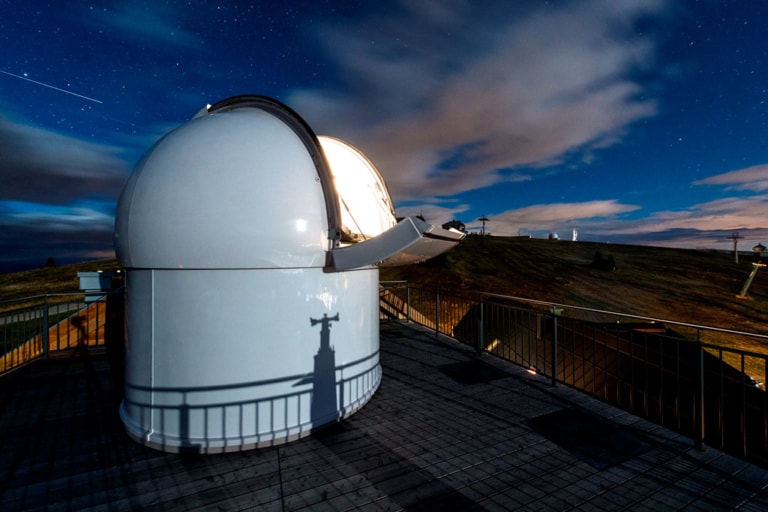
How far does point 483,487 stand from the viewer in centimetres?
377

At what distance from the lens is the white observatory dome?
4508mm

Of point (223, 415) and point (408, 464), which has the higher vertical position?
point (223, 415)

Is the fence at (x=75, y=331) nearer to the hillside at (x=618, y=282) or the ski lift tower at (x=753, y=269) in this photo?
the hillside at (x=618, y=282)

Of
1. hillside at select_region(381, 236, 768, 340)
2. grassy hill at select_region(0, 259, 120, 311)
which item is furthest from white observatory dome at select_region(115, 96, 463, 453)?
grassy hill at select_region(0, 259, 120, 311)

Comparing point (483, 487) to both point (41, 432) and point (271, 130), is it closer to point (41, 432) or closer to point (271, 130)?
point (271, 130)

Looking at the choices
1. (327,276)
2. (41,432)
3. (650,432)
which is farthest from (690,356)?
(41,432)

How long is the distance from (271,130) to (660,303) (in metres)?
36.8

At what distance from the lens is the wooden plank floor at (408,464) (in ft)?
11.8

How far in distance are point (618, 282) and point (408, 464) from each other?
138 feet

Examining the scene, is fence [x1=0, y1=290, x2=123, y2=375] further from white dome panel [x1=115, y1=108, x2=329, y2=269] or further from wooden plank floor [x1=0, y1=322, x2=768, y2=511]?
white dome panel [x1=115, y1=108, x2=329, y2=269]

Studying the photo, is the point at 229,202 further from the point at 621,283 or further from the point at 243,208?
the point at 621,283

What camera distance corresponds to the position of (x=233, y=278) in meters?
Result: 4.59

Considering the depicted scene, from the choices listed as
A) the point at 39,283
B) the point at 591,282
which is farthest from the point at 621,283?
the point at 39,283

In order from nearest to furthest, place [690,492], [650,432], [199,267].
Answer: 1. [690,492]
2. [199,267]
3. [650,432]
